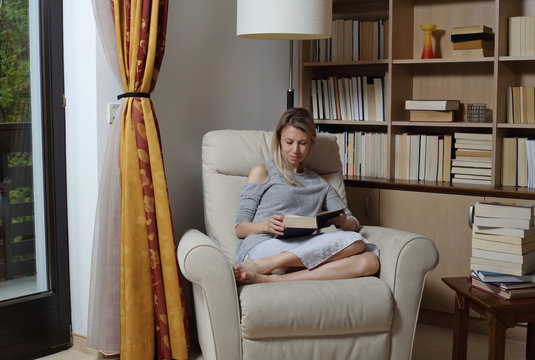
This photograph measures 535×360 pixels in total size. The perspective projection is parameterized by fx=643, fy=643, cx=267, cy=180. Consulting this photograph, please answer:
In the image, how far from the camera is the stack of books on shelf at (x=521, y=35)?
10.7ft

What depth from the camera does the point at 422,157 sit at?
3572 millimetres

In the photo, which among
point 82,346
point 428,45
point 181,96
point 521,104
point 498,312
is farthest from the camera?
point 428,45

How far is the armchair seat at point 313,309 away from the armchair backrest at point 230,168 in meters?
0.57

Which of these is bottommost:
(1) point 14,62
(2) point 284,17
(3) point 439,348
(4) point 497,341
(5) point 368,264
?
(3) point 439,348

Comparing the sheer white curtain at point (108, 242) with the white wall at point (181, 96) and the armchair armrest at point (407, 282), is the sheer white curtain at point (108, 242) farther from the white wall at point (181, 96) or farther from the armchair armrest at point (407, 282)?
the armchair armrest at point (407, 282)

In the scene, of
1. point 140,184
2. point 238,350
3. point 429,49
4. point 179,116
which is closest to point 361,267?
point 238,350

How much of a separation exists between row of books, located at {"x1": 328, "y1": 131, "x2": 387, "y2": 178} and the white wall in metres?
0.47

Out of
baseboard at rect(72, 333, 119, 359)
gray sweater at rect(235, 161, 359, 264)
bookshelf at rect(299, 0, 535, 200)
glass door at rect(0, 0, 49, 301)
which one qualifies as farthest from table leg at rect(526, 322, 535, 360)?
glass door at rect(0, 0, 49, 301)

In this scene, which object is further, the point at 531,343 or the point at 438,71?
the point at 438,71

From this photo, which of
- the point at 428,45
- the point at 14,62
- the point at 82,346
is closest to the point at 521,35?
the point at 428,45

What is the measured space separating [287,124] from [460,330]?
1126 millimetres

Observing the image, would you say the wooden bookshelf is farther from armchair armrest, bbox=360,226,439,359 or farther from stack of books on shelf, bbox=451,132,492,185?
armchair armrest, bbox=360,226,439,359

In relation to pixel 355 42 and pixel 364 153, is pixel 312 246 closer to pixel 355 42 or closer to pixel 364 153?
pixel 364 153

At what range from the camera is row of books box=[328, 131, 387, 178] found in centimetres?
368
